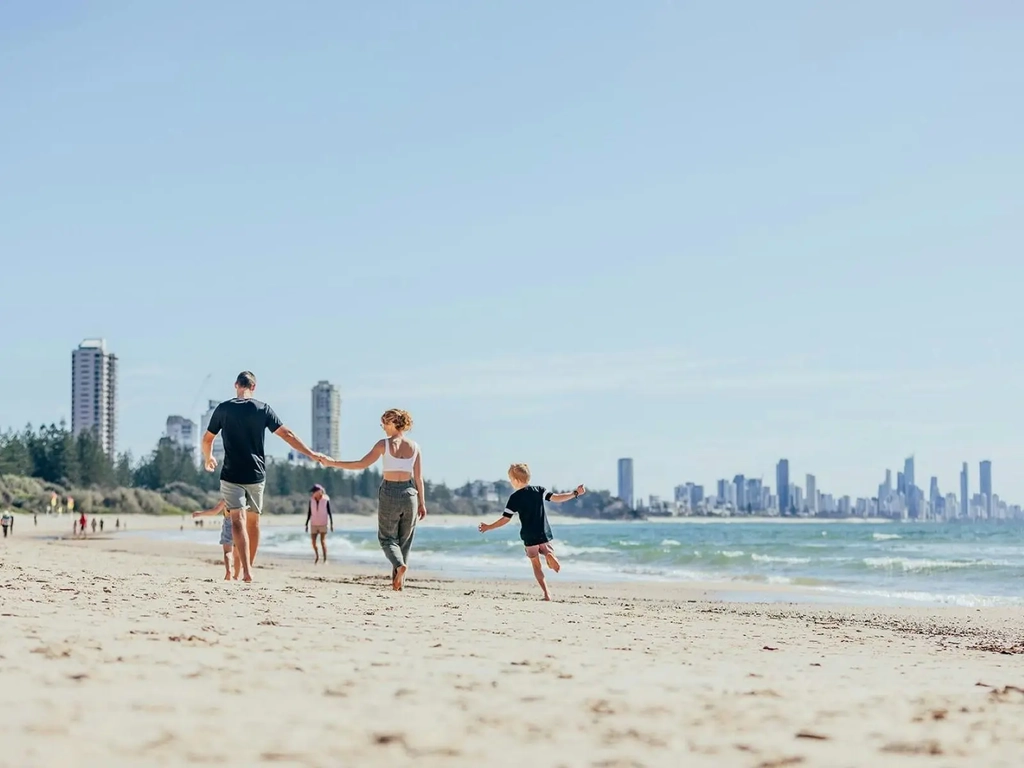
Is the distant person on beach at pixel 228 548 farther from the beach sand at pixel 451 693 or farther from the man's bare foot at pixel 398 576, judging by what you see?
the beach sand at pixel 451 693

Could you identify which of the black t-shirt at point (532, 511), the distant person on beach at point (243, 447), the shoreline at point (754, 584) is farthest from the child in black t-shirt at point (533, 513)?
the shoreline at point (754, 584)

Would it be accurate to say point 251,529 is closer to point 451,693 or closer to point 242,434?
point 242,434

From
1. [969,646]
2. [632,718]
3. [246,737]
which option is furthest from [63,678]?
[969,646]

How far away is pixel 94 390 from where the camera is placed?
190625 mm

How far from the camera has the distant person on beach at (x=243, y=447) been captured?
960cm

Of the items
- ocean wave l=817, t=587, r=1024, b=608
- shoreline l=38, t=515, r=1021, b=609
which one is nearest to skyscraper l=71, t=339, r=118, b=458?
shoreline l=38, t=515, r=1021, b=609

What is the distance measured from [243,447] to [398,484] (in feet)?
4.89

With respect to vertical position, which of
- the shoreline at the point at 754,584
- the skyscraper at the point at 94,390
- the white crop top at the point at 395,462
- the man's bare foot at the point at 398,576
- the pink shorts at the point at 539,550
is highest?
the skyscraper at the point at 94,390

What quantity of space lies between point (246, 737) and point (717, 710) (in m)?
1.88

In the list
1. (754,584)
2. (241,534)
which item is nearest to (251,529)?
(241,534)

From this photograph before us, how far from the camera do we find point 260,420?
966 centimetres

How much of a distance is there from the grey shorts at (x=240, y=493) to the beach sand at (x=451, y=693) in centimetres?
219

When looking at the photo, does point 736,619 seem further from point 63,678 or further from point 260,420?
point 63,678

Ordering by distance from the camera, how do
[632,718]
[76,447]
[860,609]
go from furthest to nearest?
[76,447] < [860,609] < [632,718]
